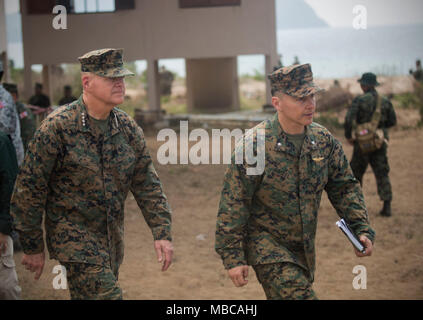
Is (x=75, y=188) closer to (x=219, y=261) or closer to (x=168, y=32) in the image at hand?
(x=219, y=261)

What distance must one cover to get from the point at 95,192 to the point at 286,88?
1376 millimetres

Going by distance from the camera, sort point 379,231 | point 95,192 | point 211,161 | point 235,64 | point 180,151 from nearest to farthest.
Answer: point 95,192
point 379,231
point 211,161
point 180,151
point 235,64

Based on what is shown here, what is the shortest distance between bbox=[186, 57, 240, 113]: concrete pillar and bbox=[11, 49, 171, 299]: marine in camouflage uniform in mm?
18057

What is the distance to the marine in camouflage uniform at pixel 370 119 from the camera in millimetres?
8918

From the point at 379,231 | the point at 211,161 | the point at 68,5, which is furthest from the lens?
the point at 68,5

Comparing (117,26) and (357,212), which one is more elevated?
(117,26)

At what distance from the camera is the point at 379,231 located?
28.6 ft

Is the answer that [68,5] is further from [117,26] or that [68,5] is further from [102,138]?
[102,138]

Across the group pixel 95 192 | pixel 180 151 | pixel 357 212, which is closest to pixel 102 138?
pixel 95 192

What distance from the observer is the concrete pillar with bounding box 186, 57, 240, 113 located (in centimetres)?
2219

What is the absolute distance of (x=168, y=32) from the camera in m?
16.9

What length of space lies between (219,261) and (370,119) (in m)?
3.03

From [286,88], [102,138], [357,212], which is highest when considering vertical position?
[286,88]

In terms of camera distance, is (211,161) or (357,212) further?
(211,161)
